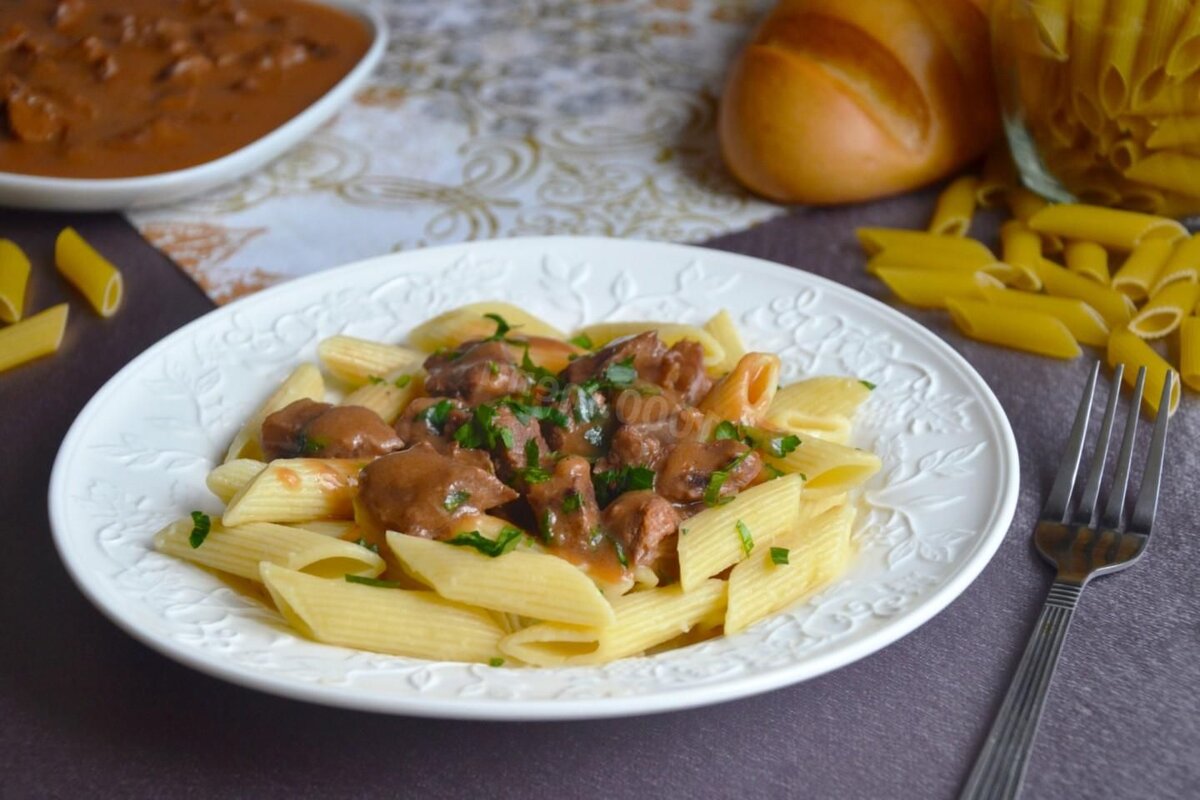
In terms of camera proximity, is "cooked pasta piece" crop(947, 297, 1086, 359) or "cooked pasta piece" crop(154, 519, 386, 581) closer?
"cooked pasta piece" crop(154, 519, 386, 581)

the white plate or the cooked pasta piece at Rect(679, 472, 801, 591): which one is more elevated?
the cooked pasta piece at Rect(679, 472, 801, 591)

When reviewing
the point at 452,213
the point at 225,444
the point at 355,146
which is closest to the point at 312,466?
the point at 225,444

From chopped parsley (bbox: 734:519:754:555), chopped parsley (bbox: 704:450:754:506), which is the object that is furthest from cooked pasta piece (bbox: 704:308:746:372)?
chopped parsley (bbox: 734:519:754:555)

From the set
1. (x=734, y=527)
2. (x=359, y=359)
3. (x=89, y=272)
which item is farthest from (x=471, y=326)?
(x=89, y=272)

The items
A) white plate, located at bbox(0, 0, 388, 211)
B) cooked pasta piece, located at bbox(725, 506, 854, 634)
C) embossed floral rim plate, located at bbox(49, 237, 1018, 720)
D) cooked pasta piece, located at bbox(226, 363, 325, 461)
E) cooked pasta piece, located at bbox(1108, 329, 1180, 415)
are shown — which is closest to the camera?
embossed floral rim plate, located at bbox(49, 237, 1018, 720)

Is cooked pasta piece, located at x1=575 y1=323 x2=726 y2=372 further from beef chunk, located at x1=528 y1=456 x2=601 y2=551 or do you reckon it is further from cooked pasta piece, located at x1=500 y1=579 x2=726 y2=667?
cooked pasta piece, located at x1=500 y1=579 x2=726 y2=667

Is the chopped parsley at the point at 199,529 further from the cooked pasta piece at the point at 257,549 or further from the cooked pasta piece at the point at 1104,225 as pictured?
the cooked pasta piece at the point at 1104,225

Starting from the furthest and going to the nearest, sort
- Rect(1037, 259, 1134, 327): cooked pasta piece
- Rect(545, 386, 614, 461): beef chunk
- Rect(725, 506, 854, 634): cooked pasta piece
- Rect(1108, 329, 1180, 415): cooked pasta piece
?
Rect(1037, 259, 1134, 327): cooked pasta piece < Rect(1108, 329, 1180, 415): cooked pasta piece < Rect(545, 386, 614, 461): beef chunk < Rect(725, 506, 854, 634): cooked pasta piece
